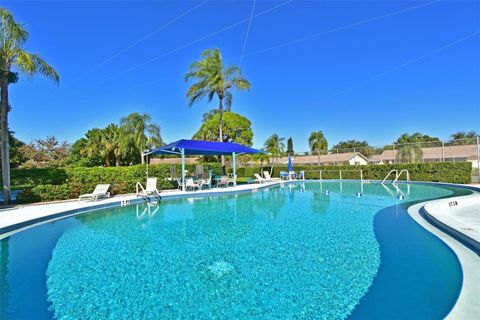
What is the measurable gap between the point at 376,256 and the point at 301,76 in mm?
22351

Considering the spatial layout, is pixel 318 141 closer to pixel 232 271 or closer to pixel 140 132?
pixel 140 132

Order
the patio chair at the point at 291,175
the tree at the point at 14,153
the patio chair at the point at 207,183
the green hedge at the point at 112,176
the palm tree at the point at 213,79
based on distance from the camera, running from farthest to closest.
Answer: the tree at the point at 14,153 < the patio chair at the point at 291,175 < the palm tree at the point at 213,79 < the patio chair at the point at 207,183 < the green hedge at the point at 112,176

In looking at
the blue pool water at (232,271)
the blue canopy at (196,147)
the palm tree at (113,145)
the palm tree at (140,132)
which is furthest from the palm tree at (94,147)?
the blue pool water at (232,271)

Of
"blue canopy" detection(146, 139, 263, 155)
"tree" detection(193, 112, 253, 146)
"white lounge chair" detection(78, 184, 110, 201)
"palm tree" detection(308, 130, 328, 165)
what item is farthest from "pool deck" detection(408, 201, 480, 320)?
"palm tree" detection(308, 130, 328, 165)

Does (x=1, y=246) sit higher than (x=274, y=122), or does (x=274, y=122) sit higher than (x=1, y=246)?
(x=274, y=122)

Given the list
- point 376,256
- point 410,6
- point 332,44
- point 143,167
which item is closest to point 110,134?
point 143,167

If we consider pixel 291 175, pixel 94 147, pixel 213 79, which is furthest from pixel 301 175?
pixel 94 147

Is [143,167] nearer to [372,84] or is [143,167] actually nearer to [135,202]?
[135,202]

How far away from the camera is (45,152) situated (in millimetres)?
39281

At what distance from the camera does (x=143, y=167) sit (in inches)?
703

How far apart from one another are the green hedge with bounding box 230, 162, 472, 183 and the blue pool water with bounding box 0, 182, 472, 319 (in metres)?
13.6

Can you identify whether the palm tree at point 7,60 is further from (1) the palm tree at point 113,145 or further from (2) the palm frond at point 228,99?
(1) the palm tree at point 113,145

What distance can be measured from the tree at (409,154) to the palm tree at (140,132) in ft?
86.1

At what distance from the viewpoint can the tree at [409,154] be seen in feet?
76.2
